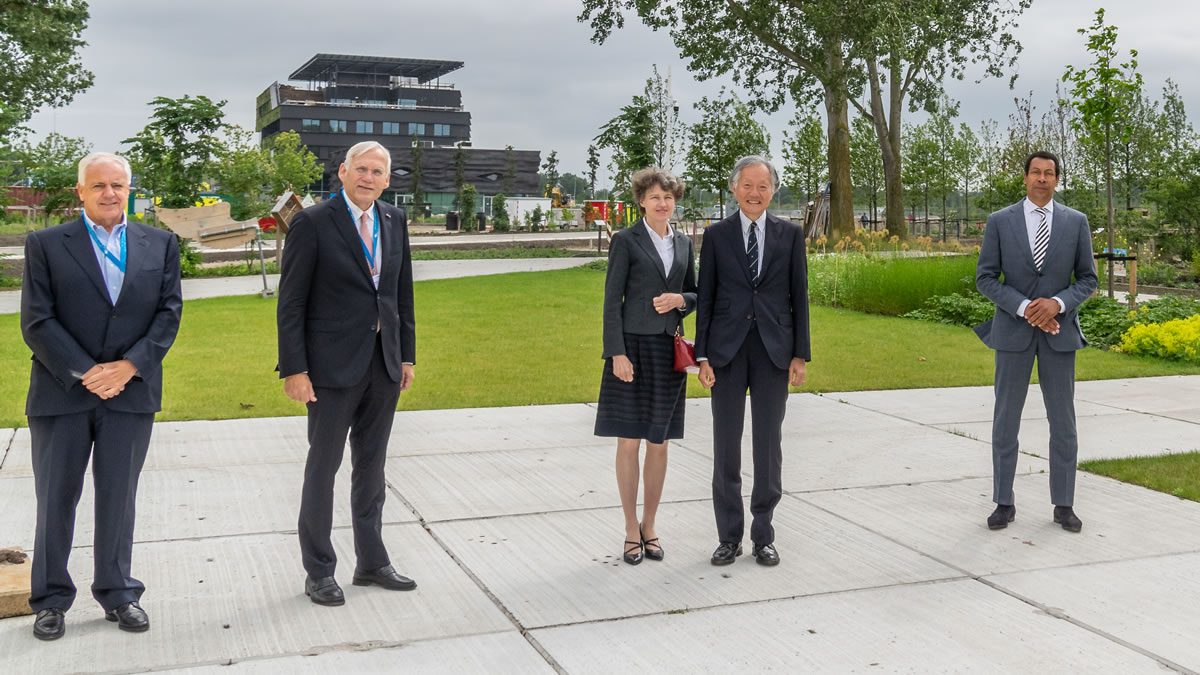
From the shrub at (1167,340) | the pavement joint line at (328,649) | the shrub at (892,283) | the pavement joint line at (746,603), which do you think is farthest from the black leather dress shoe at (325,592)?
the shrub at (892,283)

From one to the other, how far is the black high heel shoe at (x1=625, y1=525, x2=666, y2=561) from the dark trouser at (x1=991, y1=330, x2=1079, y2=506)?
6.44 ft

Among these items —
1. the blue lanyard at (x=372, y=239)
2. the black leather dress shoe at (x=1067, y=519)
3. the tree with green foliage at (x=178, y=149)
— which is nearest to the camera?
the blue lanyard at (x=372, y=239)

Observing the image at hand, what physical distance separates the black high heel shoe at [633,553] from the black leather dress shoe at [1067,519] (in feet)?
7.70

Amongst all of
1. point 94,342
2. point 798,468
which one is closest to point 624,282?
point 94,342

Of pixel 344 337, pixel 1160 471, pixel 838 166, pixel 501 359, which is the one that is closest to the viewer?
pixel 344 337

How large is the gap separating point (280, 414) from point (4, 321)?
9.58 m

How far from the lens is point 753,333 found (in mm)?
5777

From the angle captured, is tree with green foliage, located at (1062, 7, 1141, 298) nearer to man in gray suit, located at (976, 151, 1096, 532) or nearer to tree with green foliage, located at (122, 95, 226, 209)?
man in gray suit, located at (976, 151, 1096, 532)

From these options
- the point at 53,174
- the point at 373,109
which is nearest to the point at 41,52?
the point at 53,174

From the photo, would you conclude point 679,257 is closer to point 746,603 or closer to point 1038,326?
point 746,603

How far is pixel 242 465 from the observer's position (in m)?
7.97

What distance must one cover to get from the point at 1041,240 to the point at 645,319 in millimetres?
2387

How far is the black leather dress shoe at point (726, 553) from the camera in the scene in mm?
5816

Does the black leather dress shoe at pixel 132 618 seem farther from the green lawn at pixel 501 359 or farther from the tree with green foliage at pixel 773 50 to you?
the tree with green foliage at pixel 773 50
